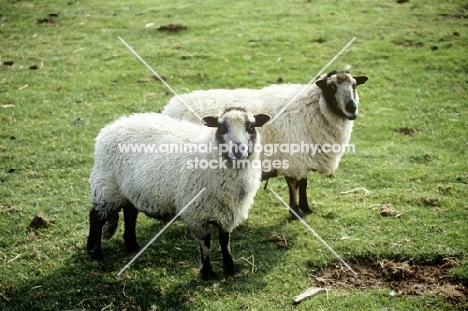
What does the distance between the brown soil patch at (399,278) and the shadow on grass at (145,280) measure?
0.88 meters

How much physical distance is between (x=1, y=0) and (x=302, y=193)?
1693cm

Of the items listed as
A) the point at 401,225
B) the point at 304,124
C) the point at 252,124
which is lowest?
the point at 401,225

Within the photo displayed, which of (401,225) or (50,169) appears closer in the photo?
(401,225)

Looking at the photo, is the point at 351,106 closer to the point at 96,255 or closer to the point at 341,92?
the point at 341,92

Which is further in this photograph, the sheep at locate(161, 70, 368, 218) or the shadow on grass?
the sheep at locate(161, 70, 368, 218)

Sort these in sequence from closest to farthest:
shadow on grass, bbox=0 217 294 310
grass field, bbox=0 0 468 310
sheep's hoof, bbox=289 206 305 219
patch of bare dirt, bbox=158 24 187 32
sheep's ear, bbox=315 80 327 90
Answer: shadow on grass, bbox=0 217 294 310 → grass field, bbox=0 0 468 310 → sheep's ear, bbox=315 80 327 90 → sheep's hoof, bbox=289 206 305 219 → patch of bare dirt, bbox=158 24 187 32

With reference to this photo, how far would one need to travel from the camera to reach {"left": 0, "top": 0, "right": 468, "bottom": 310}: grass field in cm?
616

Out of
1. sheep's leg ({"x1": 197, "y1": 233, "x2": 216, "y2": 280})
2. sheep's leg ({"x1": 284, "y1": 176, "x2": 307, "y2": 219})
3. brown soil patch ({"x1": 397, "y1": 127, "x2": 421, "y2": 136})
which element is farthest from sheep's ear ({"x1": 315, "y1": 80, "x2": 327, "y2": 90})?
brown soil patch ({"x1": 397, "y1": 127, "x2": 421, "y2": 136})

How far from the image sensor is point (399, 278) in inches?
244

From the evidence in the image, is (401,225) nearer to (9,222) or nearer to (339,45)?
(9,222)

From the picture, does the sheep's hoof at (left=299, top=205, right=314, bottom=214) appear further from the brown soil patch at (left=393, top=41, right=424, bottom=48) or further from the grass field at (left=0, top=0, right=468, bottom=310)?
the brown soil patch at (left=393, top=41, right=424, bottom=48)

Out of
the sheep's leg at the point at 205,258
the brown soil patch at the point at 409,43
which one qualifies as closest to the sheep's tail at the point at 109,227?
the sheep's leg at the point at 205,258

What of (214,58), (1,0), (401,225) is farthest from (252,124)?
(1,0)

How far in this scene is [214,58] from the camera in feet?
48.8
